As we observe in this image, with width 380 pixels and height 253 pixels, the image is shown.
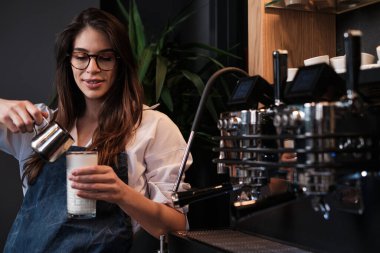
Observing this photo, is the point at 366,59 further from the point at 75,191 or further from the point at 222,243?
the point at 75,191

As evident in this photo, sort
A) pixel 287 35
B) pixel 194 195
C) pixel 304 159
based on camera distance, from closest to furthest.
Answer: pixel 304 159, pixel 194 195, pixel 287 35

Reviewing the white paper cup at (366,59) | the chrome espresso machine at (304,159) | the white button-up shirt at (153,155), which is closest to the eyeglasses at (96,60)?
the white button-up shirt at (153,155)

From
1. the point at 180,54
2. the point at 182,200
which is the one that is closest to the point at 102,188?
the point at 182,200

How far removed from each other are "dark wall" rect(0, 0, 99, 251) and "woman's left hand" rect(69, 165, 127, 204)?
4.59ft

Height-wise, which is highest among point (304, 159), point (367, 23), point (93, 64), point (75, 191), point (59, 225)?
point (367, 23)

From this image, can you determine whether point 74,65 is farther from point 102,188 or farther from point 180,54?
point 180,54

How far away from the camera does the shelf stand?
1.81 m

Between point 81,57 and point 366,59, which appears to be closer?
point 366,59

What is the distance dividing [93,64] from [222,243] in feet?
2.60

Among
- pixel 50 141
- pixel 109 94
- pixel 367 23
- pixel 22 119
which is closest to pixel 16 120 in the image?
pixel 22 119

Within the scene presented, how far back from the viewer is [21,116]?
1.54 m

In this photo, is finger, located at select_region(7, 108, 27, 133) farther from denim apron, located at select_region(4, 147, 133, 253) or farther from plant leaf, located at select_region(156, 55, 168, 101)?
plant leaf, located at select_region(156, 55, 168, 101)

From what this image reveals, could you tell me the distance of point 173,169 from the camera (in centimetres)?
185

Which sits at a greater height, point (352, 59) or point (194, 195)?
point (352, 59)
